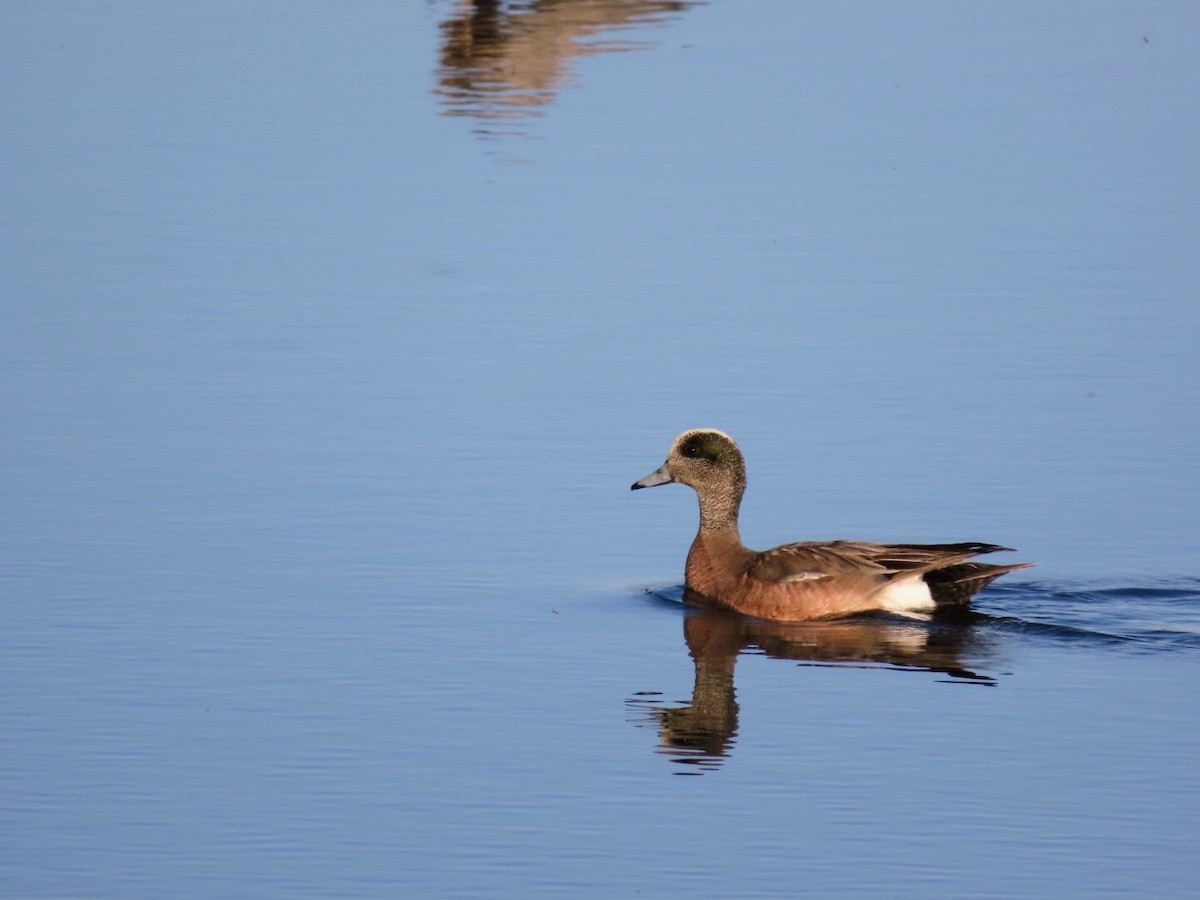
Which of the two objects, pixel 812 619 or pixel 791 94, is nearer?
pixel 812 619

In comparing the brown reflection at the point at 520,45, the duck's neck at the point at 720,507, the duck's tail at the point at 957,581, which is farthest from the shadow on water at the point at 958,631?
the brown reflection at the point at 520,45

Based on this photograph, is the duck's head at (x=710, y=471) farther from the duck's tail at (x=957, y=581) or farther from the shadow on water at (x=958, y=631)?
the duck's tail at (x=957, y=581)

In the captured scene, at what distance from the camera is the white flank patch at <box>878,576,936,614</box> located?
11.6 meters

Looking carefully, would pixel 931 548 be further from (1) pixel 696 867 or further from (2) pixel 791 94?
(2) pixel 791 94

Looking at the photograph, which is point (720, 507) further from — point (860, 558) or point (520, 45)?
point (520, 45)

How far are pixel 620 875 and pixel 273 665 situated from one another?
8.78 feet

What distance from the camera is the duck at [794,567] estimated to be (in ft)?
37.0

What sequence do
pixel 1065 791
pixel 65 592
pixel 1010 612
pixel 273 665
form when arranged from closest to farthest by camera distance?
pixel 1065 791 → pixel 273 665 → pixel 65 592 → pixel 1010 612

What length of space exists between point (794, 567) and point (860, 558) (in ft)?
1.14

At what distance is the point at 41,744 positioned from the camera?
28.9 feet

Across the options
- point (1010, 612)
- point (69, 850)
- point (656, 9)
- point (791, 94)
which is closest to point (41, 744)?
point (69, 850)

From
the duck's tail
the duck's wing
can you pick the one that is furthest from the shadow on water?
the duck's wing

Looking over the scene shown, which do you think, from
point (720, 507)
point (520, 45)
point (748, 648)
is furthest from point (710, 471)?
point (520, 45)

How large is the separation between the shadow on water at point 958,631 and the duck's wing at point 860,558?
279 mm
